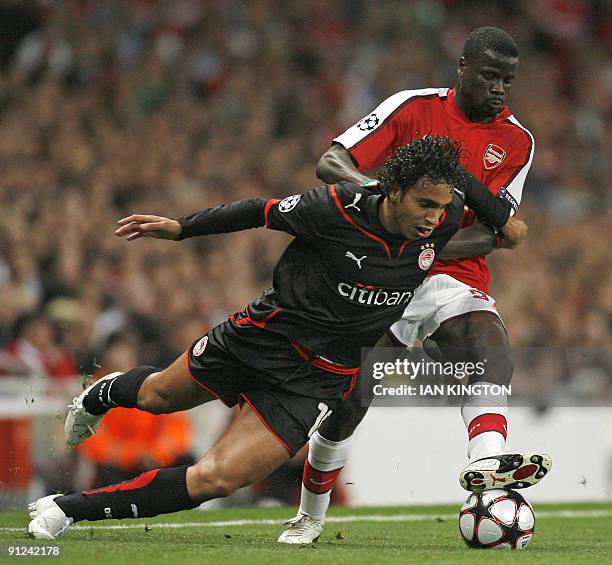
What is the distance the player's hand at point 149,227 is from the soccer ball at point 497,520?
1.83 metres

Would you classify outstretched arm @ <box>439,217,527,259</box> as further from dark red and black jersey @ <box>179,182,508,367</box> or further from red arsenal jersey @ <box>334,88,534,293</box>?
dark red and black jersey @ <box>179,182,508,367</box>

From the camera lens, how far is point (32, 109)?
1271 centimetres

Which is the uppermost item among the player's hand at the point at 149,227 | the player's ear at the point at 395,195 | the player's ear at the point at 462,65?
the player's ear at the point at 462,65

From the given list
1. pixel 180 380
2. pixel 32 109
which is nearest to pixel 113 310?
pixel 32 109

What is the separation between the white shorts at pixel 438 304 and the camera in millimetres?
6473

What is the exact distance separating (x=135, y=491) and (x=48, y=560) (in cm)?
69

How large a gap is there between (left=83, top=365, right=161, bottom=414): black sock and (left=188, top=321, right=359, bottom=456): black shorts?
0.31m

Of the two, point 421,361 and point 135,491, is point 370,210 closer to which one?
point 135,491

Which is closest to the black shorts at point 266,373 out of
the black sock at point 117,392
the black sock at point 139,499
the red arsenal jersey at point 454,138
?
the black sock at point 117,392

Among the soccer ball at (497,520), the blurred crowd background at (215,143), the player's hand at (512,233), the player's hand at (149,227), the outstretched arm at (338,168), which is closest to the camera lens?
the player's hand at (149,227)

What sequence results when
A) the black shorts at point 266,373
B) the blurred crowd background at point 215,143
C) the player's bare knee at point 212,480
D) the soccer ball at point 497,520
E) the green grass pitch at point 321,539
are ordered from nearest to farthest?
the green grass pitch at point 321,539 → the player's bare knee at point 212,480 → the black shorts at point 266,373 → the soccer ball at point 497,520 → the blurred crowd background at point 215,143

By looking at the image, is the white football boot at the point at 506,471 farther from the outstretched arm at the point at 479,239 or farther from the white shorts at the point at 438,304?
the outstretched arm at the point at 479,239

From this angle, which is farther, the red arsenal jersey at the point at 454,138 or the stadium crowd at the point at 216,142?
the stadium crowd at the point at 216,142

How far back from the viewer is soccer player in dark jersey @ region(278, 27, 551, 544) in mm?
6258
